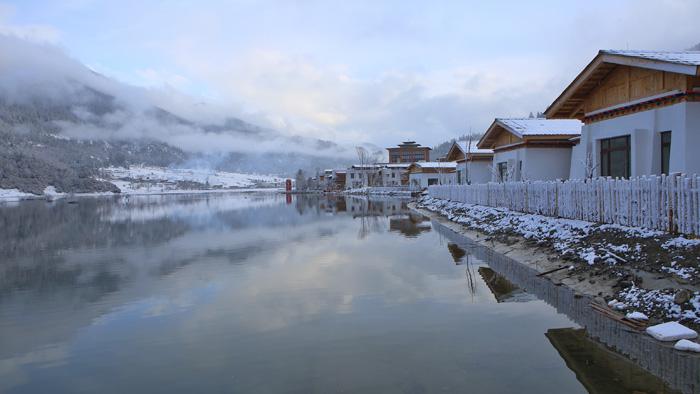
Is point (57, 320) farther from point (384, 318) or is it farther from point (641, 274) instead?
point (641, 274)

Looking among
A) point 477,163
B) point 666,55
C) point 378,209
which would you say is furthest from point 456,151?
point 666,55

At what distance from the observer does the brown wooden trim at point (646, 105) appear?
15.4 metres

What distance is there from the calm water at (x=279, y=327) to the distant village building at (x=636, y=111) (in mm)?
7398

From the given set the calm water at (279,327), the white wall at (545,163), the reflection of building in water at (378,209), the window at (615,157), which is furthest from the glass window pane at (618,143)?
the reflection of building in water at (378,209)

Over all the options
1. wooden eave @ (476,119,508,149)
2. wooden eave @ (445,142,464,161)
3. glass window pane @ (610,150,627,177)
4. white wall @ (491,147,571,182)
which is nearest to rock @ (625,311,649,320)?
glass window pane @ (610,150,627,177)

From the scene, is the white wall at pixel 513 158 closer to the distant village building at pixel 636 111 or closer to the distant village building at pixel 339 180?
the distant village building at pixel 636 111

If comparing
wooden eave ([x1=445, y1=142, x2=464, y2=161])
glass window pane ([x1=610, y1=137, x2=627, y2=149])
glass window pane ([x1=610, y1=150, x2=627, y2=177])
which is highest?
wooden eave ([x1=445, y1=142, x2=464, y2=161])

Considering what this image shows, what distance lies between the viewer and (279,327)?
9.45m

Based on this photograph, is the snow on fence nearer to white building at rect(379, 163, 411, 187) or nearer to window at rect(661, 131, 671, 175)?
window at rect(661, 131, 671, 175)

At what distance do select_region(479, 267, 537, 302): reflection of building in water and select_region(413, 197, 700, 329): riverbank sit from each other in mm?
1129

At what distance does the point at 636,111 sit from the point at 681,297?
11.3 m

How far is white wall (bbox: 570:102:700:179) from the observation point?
50.7 feet

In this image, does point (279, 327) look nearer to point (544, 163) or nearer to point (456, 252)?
point (456, 252)

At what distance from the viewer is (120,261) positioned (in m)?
18.0
